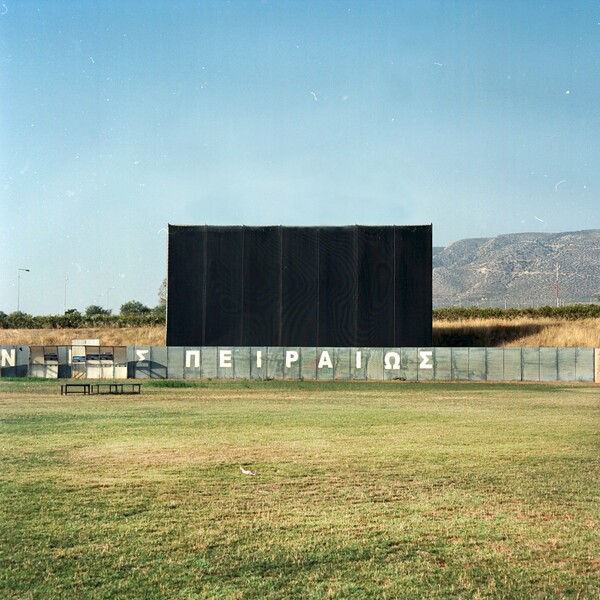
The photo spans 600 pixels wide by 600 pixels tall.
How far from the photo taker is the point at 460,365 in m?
56.4

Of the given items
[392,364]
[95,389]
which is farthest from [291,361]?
[95,389]

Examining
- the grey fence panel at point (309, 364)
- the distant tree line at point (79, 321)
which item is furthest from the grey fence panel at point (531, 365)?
the distant tree line at point (79, 321)

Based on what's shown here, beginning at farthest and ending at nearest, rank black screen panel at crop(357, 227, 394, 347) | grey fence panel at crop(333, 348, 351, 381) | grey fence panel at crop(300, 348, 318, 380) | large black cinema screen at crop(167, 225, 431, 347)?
1. large black cinema screen at crop(167, 225, 431, 347)
2. black screen panel at crop(357, 227, 394, 347)
3. grey fence panel at crop(300, 348, 318, 380)
4. grey fence panel at crop(333, 348, 351, 381)

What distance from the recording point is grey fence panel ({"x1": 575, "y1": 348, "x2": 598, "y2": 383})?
181 ft

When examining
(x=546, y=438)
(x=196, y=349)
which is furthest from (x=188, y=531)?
(x=196, y=349)

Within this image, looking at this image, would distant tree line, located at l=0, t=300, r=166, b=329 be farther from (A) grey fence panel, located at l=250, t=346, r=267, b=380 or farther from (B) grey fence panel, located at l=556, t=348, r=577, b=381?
(B) grey fence panel, located at l=556, t=348, r=577, b=381

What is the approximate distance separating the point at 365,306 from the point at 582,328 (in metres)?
25.5

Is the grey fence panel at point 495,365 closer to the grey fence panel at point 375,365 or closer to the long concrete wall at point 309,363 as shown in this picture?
the long concrete wall at point 309,363

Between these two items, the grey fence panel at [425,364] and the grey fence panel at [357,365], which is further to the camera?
the grey fence panel at [357,365]

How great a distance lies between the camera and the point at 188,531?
11359 millimetres

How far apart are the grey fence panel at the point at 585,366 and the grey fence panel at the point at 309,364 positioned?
58.2 feet

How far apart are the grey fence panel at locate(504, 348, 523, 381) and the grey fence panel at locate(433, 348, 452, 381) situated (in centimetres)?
376

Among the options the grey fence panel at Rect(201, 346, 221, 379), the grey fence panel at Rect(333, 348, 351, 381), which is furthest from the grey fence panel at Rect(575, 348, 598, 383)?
the grey fence panel at Rect(201, 346, 221, 379)

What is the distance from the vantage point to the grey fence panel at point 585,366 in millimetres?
55219
